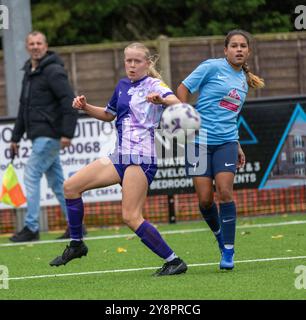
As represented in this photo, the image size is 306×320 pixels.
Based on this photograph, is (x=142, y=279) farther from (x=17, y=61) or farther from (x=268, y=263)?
(x=17, y=61)

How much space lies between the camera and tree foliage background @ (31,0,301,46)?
998 inches

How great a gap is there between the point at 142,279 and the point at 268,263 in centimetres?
129

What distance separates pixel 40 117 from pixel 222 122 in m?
4.04

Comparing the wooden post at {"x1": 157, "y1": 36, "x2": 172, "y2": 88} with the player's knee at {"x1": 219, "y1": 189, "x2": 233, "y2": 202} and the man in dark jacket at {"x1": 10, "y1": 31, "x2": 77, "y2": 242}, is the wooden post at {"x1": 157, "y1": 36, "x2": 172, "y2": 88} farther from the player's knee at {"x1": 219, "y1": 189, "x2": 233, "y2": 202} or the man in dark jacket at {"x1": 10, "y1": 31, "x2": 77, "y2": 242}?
the player's knee at {"x1": 219, "y1": 189, "x2": 233, "y2": 202}

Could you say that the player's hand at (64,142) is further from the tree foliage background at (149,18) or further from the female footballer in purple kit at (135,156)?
the tree foliage background at (149,18)

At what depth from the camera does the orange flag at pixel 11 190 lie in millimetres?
14643

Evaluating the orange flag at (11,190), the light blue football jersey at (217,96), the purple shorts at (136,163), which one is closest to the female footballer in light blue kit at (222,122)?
the light blue football jersey at (217,96)

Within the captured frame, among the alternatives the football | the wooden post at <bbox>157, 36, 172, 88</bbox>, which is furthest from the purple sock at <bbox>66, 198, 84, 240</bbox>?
the wooden post at <bbox>157, 36, 172, 88</bbox>

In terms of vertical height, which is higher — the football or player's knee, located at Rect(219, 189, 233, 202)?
the football

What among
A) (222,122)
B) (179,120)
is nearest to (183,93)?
(222,122)

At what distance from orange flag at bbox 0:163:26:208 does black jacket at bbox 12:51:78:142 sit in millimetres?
1049

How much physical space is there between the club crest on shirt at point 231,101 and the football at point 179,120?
103cm

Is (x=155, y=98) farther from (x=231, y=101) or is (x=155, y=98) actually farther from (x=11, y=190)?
(x=11, y=190)
